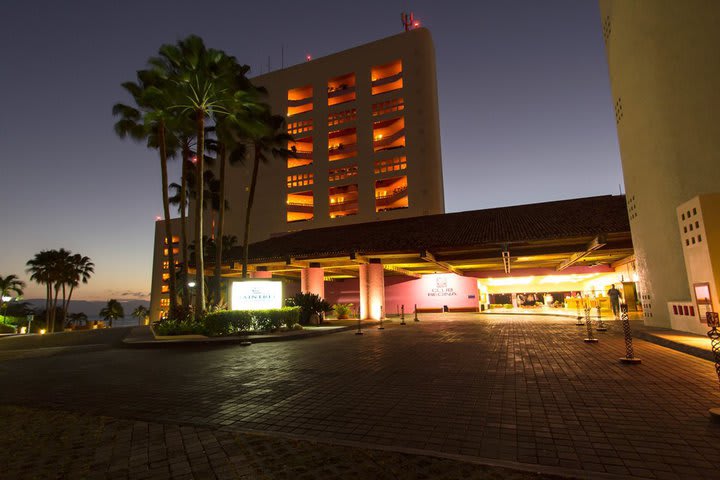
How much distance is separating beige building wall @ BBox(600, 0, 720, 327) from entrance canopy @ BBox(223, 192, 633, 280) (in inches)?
179

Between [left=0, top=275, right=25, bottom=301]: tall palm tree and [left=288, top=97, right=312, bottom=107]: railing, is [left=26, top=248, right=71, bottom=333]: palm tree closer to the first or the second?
[left=0, top=275, right=25, bottom=301]: tall palm tree

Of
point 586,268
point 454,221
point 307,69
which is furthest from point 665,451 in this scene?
point 307,69

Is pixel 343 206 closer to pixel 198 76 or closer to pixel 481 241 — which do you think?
pixel 481 241

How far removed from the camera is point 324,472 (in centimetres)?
340

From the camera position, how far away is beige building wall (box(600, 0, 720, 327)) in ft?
38.1

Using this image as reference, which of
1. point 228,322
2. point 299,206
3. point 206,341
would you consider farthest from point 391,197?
point 206,341

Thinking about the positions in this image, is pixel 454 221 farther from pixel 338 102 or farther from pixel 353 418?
pixel 338 102

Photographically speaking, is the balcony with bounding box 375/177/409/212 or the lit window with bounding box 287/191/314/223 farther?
the lit window with bounding box 287/191/314/223

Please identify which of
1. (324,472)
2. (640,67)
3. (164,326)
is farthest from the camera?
(164,326)

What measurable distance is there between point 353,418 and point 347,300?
33195 millimetres

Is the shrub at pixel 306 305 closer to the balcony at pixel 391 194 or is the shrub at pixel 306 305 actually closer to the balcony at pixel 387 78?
the balcony at pixel 391 194

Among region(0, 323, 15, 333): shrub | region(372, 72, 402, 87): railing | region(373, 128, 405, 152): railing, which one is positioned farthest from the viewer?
region(372, 72, 402, 87): railing

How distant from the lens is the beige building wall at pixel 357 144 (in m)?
50.6

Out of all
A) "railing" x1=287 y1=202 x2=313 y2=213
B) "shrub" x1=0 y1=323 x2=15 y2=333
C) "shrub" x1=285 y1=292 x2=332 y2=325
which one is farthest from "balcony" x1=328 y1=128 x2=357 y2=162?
"shrub" x1=0 y1=323 x2=15 y2=333
